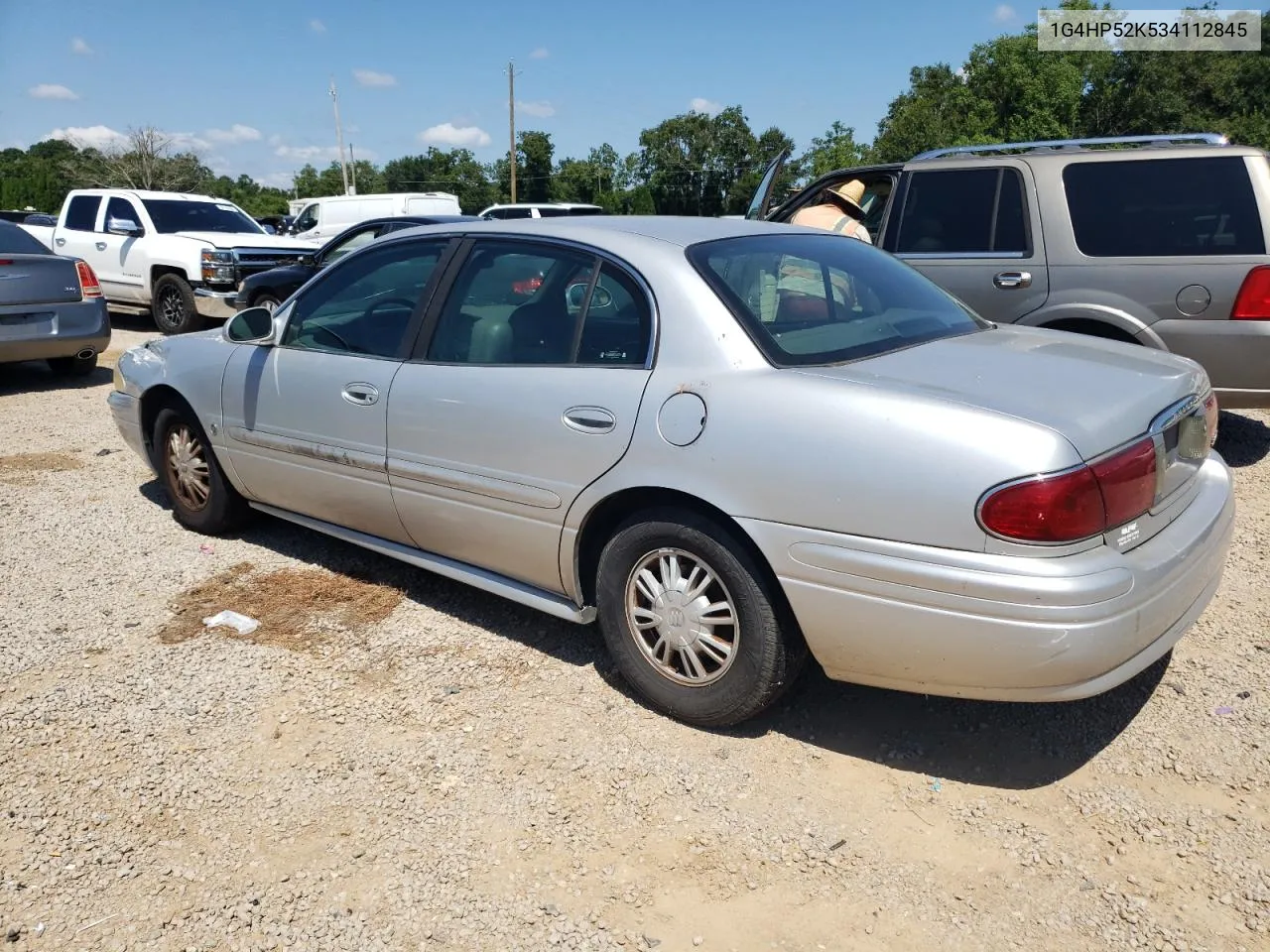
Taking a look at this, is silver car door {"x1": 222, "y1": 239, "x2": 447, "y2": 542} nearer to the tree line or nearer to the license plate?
the license plate

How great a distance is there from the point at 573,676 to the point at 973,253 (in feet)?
13.7

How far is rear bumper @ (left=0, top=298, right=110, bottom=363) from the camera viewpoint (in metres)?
8.59

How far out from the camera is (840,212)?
22.9ft

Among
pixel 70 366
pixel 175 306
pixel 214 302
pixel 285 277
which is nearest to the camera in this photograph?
pixel 70 366

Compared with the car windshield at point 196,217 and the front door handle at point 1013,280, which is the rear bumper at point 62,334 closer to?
the car windshield at point 196,217

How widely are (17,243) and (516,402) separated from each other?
7890 mm

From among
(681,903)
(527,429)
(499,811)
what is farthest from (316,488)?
(681,903)

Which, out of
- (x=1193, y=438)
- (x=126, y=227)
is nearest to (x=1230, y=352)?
(x=1193, y=438)

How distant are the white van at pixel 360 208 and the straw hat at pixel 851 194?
18206 millimetres

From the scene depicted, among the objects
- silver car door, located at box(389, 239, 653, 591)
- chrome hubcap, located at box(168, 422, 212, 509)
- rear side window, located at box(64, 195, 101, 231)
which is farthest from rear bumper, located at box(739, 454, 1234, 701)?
rear side window, located at box(64, 195, 101, 231)

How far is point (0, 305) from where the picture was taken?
27.7ft

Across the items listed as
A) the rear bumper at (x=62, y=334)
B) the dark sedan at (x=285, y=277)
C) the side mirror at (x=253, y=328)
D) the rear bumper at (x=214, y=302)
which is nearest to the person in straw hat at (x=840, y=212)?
the side mirror at (x=253, y=328)

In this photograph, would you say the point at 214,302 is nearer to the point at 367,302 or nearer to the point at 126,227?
the point at 126,227

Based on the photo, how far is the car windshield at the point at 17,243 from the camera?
28.8 feet
